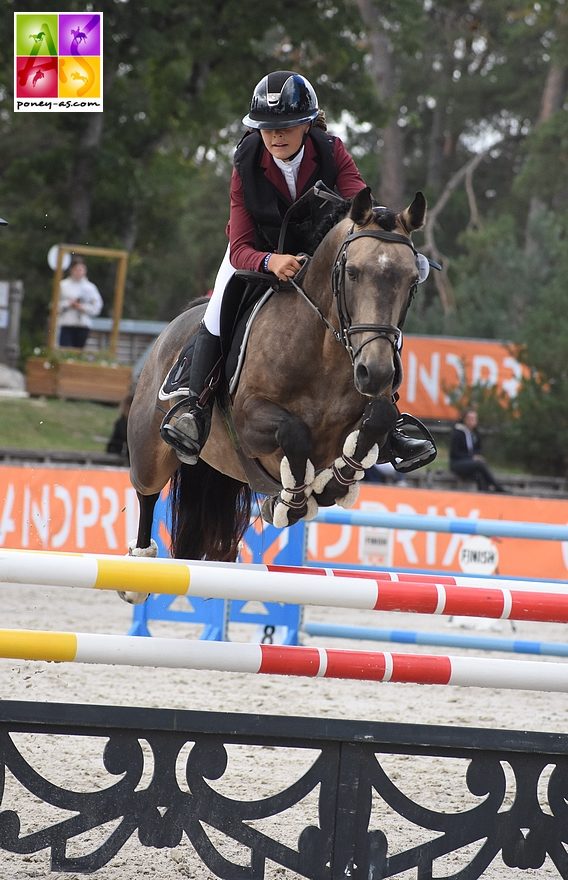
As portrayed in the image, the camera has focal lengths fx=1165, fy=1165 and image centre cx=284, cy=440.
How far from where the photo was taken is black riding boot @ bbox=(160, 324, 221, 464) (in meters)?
4.64

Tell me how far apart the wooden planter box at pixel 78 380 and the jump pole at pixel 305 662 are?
13721mm

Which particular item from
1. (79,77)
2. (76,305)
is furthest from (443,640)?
(76,305)

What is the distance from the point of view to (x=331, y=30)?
61.6ft

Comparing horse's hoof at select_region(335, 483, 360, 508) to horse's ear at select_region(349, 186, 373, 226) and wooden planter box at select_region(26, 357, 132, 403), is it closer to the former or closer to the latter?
horse's ear at select_region(349, 186, 373, 226)

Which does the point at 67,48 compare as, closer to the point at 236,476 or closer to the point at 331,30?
the point at 236,476

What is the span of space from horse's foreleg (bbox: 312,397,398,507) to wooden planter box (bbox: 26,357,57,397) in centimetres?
1290

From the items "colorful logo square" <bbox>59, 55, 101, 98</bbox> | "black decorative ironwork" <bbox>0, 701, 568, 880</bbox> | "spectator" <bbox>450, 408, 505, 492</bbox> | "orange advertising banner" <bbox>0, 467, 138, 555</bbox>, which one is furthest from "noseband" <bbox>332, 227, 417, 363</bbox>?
"spectator" <bbox>450, 408, 505, 492</bbox>

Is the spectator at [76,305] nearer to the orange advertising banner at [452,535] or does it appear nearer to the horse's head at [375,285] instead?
the orange advertising banner at [452,535]

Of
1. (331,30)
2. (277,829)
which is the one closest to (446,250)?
(331,30)

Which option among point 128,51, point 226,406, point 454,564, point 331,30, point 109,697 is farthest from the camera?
point 331,30

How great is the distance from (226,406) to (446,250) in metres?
35.5

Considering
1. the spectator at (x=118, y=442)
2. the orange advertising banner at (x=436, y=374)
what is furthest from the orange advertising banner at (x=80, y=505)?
the orange advertising banner at (x=436, y=374)

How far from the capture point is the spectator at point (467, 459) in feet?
46.6

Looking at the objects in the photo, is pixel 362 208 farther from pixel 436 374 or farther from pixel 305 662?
pixel 436 374
